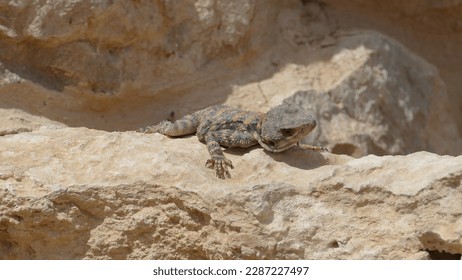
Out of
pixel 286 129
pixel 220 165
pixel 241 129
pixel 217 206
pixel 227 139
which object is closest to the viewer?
pixel 217 206

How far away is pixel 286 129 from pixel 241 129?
608mm

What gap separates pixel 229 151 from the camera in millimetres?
6934

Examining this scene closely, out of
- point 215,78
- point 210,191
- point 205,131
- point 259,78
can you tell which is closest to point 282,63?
point 259,78

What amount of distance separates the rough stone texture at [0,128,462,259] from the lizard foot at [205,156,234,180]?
2.7 inches

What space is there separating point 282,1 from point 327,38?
2.71 ft

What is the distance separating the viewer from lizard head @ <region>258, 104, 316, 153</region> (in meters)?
6.56

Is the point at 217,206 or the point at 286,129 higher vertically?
the point at 286,129

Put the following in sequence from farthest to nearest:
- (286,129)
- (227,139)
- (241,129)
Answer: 1. (241,129)
2. (227,139)
3. (286,129)

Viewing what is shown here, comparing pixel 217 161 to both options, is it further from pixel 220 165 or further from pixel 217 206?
pixel 217 206

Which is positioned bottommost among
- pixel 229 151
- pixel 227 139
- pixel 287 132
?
pixel 229 151

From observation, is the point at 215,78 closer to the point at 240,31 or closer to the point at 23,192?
the point at 240,31

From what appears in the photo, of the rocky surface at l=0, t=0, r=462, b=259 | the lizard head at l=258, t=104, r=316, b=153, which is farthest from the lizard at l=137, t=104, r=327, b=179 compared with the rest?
the rocky surface at l=0, t=0, r=462, b=259

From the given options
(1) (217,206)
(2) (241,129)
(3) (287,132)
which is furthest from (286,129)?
(1) (217,206)

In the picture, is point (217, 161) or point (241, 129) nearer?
point (217, 161)
